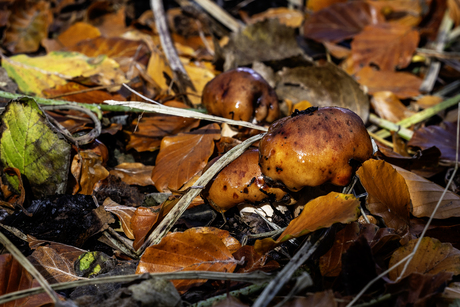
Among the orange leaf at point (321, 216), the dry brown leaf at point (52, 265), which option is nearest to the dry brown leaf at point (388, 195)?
the orange leaf at point (321, 216)

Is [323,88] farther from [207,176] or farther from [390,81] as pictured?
[207,176]

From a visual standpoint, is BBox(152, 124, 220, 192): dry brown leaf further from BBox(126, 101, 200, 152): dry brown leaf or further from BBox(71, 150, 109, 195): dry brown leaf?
BBox(71, 150, 109, 195): dry brown leaf

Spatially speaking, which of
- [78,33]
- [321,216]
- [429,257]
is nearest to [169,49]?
[78,33]

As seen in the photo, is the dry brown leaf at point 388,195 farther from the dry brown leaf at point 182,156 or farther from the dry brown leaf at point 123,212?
the dry brown leaf at point 123,212

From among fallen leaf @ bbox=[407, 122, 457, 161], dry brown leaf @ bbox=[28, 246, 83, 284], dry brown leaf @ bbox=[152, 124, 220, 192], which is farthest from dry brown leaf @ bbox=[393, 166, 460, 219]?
dry brown leaf @ bbox=[28, 246, 83, 284]

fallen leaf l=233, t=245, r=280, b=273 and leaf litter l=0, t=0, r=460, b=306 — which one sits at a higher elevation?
leaf litter l=0, t=0, r=460, b=306
